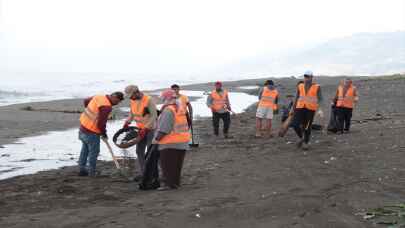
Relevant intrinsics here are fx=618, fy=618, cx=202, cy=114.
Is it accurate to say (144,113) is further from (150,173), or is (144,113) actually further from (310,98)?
(310,98)

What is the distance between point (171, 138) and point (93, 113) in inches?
84.1

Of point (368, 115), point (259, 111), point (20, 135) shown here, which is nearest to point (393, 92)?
point (368, 115)

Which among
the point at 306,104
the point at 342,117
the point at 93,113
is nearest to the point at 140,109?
the point at 93,113

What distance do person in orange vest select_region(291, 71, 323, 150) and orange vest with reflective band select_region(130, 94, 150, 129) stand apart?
4.03m

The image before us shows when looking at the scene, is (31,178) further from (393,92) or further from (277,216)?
(393,92)

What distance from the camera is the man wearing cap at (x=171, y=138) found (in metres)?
8.90

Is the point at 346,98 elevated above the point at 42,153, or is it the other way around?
the point at 346,98

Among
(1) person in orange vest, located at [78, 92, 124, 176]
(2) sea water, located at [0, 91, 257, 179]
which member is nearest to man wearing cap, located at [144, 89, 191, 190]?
(1) person in orange vest, located at [78, 92, 124, 176]

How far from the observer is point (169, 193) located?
8969 mm

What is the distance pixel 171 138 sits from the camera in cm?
905

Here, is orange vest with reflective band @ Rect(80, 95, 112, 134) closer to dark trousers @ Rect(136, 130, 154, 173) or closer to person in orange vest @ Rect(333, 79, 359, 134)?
dark trousers @ Rect(136, 130, 154, 173)

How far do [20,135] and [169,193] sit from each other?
9.65 meters

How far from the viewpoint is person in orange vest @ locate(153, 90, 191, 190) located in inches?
350

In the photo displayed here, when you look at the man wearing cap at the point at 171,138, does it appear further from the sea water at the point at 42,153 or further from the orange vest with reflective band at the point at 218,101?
the orange vest with reflective band at the point at 218,101
